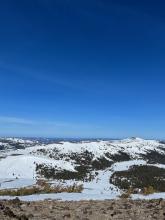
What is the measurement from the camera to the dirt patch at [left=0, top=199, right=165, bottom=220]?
15659mm

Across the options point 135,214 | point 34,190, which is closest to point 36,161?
point 34,190

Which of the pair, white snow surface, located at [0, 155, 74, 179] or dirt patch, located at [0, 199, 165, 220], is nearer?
dirt patch, located at [0, 199, 165, 220]

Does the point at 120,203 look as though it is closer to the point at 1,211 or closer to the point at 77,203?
the point at 77,203

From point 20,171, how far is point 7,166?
899 centimetres

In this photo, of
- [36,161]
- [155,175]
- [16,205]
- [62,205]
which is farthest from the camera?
[155,175]

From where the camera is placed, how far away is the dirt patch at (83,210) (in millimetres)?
15659

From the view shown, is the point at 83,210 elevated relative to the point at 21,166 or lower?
elevated

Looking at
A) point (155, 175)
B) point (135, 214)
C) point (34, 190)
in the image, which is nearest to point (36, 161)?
point (155, 175)

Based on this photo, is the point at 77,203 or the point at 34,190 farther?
the point at 34,190

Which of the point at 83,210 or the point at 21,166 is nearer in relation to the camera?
the point at 83,210

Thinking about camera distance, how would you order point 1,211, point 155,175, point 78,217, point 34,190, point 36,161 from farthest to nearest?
point 155,175 → point 36,161 → point 34,190 → point 78,217 → point 1,211

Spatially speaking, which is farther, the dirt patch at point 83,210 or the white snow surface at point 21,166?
the white snow surface at point 21,166

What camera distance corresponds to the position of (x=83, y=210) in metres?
17.4

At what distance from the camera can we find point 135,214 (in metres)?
16.7
